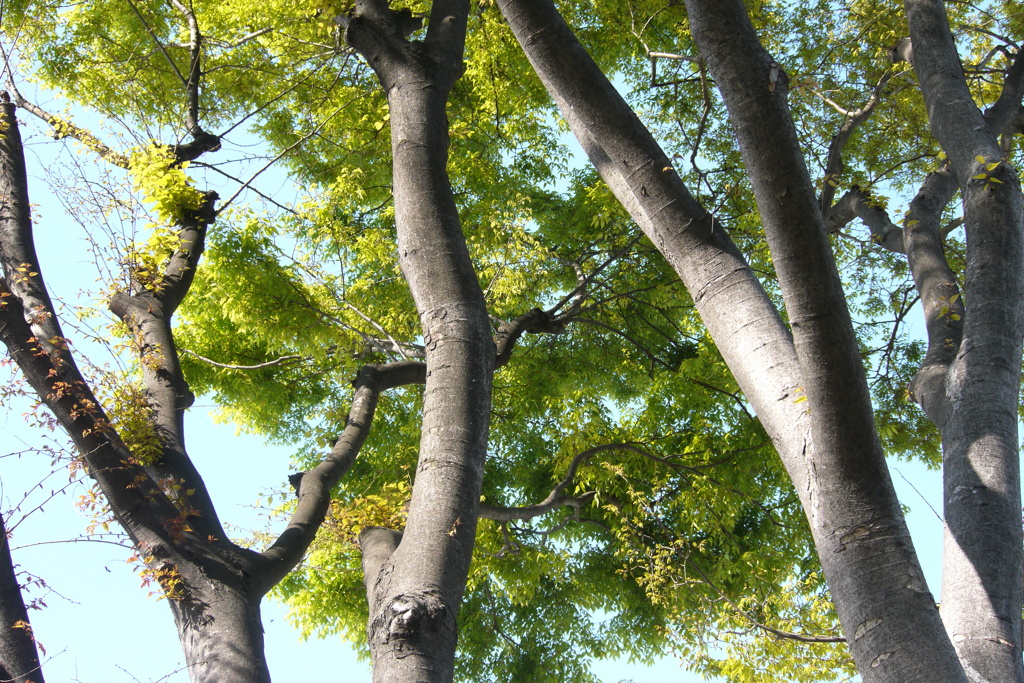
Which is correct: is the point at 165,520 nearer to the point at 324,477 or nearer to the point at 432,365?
the point at 324,477

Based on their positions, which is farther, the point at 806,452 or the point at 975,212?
Answer: the point at 975,212

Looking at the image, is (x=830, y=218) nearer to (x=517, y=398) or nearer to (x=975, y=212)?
(x=975, y=212)

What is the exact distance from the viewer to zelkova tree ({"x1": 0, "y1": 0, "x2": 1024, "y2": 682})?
2.47m

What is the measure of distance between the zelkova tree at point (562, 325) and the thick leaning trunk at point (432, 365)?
2 centimetres

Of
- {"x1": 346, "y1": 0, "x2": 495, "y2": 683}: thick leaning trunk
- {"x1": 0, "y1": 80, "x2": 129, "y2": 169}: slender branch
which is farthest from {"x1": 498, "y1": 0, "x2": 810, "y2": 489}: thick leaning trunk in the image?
{"x1": 0, "y1": 80, "x2": 129, "y2": 169}: slender branch

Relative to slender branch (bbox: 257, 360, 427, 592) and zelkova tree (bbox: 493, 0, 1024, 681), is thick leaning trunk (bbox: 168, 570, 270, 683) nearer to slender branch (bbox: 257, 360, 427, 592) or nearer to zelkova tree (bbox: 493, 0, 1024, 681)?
slender branch (bbox: 257, 360, 427, 592)

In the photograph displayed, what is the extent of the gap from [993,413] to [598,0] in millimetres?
6820

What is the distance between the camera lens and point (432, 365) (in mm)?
3320

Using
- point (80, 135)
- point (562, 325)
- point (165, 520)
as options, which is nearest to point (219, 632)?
point (165, 520)

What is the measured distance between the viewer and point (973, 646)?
2557mm

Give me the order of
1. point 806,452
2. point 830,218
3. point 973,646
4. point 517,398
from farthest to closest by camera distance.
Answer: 1. point 517,398
2. point 830,218
3. point 973,646
4. point 806,452

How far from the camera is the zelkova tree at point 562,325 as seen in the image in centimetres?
247

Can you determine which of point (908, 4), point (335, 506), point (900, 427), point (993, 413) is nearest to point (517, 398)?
point (900, 427)

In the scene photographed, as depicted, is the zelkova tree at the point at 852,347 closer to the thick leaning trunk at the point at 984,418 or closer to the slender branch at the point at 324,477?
the thick leaning trunk at the point at 984,418
